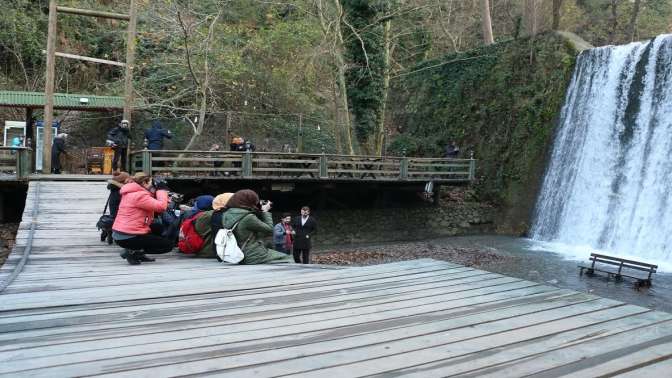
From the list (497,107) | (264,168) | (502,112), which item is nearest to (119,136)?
(264,168)

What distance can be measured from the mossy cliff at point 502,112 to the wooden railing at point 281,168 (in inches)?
93.2

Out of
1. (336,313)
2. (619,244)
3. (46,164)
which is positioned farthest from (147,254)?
(619,244)

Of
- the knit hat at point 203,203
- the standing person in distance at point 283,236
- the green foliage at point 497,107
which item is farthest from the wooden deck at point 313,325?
the green foliage at point 497,107

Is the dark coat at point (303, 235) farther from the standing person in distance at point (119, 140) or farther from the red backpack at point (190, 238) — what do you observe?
the standing person in distance at point (119, 140)

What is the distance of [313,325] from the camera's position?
384 centimetres

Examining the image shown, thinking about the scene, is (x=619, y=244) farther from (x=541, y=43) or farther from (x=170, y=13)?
(x=170, y=13)

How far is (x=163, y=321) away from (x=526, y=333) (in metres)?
2.71

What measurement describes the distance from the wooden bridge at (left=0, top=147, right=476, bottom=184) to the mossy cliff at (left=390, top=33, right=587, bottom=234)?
7.52 feet

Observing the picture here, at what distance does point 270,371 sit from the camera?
3020 mm

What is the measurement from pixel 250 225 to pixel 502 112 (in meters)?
19.9

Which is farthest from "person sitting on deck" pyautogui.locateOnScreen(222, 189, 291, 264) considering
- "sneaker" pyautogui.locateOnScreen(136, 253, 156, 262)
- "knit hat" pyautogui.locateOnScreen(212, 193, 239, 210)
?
"sneaker" pyautogui.locateOnScreen(136, 253, 156, 262)

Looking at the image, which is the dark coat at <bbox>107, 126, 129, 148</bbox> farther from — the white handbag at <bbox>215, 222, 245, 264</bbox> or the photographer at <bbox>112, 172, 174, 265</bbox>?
the white handbag at <bbox>215, 222, 245, 264</bbox>

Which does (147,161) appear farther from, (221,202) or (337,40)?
(337,40)

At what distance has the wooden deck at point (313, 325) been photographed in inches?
124
